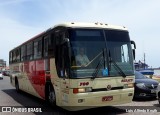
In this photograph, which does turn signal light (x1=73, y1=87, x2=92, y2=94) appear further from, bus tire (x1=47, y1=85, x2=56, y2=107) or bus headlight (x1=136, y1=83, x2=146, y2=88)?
bus headlight (x1=136, y1=83, x2=146, y2=88)

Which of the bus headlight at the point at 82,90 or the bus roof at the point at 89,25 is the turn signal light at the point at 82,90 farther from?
the bus roof at the point at 89,25

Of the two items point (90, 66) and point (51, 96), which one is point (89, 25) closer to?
point (90, 66)

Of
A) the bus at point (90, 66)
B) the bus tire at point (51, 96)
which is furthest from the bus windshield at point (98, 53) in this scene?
the bus tire at point (51, 96)

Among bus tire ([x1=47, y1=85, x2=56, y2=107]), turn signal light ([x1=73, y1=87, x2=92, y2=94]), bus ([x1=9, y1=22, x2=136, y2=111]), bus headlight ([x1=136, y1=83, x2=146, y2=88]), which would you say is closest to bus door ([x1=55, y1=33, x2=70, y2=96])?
bus ([x1=9, y1=22, x2=136, y2=111])

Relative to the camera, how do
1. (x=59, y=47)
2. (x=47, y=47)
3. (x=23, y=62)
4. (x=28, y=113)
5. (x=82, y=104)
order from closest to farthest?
(x=82, y=104) → (x=59, y=47) → (x=28, y=113) → (x=47, y=47) → (x=23, y=62)

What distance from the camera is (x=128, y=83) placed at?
9.77 metres

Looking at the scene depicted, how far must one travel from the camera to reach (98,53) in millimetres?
9305

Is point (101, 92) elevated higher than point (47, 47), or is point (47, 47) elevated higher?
point (47, 47)

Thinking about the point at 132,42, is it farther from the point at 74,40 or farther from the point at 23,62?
the point at 23,62

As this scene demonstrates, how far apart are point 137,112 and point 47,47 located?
4130mm

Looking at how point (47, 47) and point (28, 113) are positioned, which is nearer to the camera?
point (28, 113)

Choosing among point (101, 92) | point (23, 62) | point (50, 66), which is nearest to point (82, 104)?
point (101, 92)

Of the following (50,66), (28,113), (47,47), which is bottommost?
(28,113)

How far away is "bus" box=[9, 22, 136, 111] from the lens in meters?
8.89
